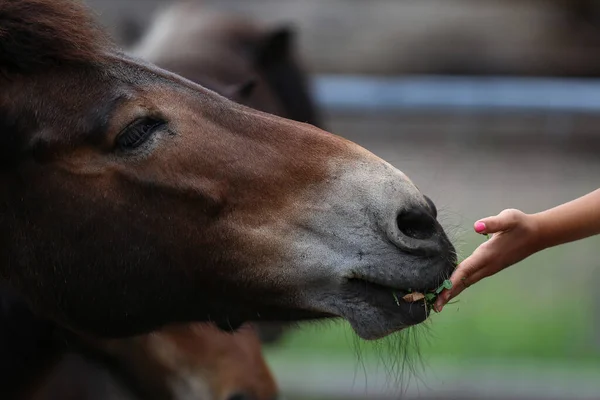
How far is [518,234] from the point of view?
8.41ft

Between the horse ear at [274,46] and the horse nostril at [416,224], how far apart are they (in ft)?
11.2

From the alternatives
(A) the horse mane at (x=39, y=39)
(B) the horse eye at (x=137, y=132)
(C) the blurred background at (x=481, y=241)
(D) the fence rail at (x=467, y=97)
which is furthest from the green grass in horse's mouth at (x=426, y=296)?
(D) the fence rail at (x=467, y=97)

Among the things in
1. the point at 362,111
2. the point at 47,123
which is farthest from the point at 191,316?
the point at 362,111

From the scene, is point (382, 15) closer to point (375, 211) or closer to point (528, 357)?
point (528, 357)

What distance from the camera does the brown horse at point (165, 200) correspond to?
248cm

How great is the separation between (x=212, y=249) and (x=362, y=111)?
318cm

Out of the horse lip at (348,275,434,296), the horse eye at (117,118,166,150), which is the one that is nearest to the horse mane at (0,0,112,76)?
the horse eye at (117,118,166,150)

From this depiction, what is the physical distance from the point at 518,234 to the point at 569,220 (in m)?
0.17

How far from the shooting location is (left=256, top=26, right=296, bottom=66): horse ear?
572 cm

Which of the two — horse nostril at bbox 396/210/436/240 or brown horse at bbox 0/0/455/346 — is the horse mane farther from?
horse nostril at bbox 396/210/436/240

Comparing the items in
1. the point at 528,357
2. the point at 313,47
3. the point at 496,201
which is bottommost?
the point at 313,47

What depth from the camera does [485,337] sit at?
18.7 ft

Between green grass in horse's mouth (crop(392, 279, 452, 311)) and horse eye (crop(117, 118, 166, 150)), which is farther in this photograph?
horse eye (crop(117, 118, 166, 150))

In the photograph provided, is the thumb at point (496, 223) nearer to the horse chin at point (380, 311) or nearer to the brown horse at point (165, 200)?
the brown horse at point (165, 200)
